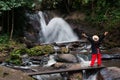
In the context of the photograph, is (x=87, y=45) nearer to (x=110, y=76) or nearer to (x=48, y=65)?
(x=48, y=65)

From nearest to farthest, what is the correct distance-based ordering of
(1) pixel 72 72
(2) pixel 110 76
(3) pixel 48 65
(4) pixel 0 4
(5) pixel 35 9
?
(2) pixel 110 76
(1) pixel 72 72
(3) pixel 48 65
(4) pixel 0 4
(5) pixel 35 9

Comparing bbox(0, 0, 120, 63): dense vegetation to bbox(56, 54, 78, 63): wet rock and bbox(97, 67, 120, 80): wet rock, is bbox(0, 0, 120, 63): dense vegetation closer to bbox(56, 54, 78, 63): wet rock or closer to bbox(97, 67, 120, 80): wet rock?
bbox(56, 54, 78, 63): wet rock

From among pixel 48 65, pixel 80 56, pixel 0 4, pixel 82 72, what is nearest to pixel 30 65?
pixel 48 65

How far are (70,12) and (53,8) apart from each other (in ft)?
4.67

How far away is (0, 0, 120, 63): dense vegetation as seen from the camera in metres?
20.2

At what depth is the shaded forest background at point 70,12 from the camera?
21.0 m

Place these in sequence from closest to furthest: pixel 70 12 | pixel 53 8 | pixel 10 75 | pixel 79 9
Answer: pixel 10 75 < pixel 79 9 < pixel 70 12 < pixel 53 8

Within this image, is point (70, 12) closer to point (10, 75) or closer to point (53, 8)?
point (53, 8)

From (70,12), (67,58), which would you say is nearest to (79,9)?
(70,12)

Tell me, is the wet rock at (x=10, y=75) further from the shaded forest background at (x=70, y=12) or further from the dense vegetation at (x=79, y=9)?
the dense vegetation at (x=79, y=9)

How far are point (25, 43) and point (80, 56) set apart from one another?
4392mm

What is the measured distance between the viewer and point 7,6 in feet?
65.6

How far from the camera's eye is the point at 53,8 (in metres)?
25.3

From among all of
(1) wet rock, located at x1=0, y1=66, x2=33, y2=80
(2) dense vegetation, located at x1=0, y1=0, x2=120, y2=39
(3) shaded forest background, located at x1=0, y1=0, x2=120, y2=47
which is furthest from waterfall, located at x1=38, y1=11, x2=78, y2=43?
(1) wet rock, located at x1=0, y1=66, x2=33, y2=80
